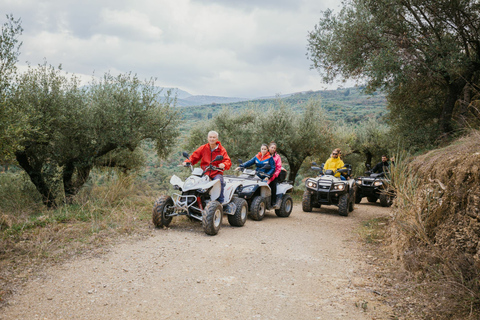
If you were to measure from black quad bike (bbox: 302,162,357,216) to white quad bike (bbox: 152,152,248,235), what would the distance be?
4.10 meters

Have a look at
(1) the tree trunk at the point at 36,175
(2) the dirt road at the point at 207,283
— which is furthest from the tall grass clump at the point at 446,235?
(1) the tree trunk at the point at 36,175

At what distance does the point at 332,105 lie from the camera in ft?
198

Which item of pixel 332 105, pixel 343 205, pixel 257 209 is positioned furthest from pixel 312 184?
pixel 332 105

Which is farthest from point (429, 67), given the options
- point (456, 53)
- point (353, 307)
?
point (353, 307)

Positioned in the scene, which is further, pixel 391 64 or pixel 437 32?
pixel 437 32

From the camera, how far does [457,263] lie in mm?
3775

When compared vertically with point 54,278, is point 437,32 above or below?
above

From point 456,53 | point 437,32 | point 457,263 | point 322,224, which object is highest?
point 437,32

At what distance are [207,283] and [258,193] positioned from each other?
499cm

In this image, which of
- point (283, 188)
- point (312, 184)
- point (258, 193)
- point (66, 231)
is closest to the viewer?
point (66, 231)

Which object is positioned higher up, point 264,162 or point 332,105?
point 332,105

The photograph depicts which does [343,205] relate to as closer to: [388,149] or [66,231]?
[388,149]

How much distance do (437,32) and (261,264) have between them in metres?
9.60

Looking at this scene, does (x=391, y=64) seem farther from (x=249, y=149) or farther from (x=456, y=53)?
(x=249, y=149)
